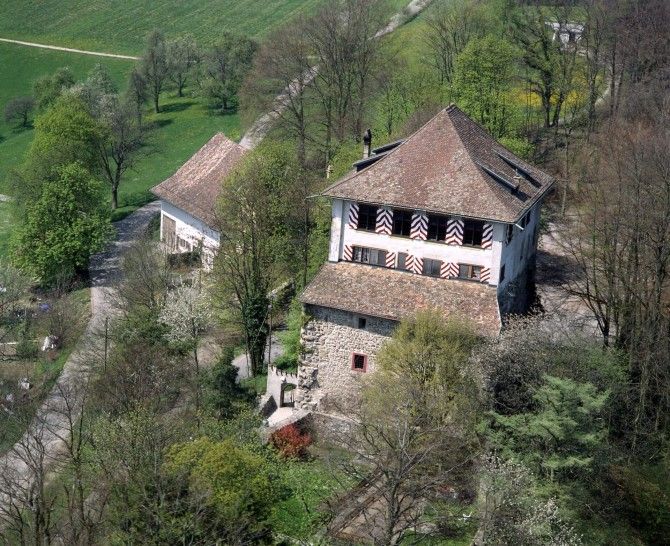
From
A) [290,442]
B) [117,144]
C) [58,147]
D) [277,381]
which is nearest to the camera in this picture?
[290,442]

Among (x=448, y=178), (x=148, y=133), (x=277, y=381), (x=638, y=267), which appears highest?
(x=448, y=178)

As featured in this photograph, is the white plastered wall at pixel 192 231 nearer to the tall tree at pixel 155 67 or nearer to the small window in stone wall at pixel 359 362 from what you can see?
the small window in stone wall at pixel 359 362

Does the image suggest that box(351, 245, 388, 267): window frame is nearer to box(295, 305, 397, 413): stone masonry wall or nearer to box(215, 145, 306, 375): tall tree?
box(295, 305, 397, 413): stone masonry wall

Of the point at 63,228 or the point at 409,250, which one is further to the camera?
the point at 63,228

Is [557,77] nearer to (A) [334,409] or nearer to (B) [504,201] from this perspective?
(B) [504,201]

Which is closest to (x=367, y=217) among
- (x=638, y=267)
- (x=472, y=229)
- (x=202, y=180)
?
(x=472, y=229)

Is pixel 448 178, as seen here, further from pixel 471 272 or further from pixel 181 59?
pixel 181 59

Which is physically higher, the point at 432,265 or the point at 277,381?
the point at 432,265

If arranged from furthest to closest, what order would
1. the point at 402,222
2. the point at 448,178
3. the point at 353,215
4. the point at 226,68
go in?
the point at 226,68
the point at 353,215
the point at 402,222
the point at 448,178

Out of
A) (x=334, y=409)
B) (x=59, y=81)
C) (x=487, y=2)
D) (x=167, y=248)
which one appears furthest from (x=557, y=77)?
(x=59, y=81)
